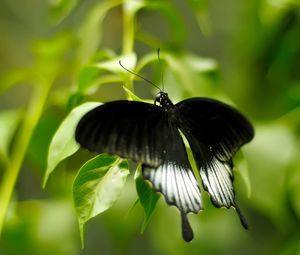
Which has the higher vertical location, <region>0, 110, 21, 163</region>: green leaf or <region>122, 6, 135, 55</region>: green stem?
<region>122, 6, 135, 55</region>: green stem

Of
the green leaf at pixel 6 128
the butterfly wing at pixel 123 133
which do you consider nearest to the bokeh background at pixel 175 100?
the green leaf at pixel 6 128

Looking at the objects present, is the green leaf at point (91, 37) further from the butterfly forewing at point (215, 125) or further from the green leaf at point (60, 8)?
the butterfly forewing at point (215, 125)

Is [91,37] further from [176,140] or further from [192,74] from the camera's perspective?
[176,140]

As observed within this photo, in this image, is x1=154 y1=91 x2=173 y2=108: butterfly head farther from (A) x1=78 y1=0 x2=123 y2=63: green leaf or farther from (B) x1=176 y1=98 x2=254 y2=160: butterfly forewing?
(A) x1=78 y1=0 x2=123 y2=63: green leaf

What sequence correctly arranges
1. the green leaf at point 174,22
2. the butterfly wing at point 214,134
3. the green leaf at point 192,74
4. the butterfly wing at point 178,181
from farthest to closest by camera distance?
the green leaf at point 174,22 → the green leaf at point 192,74 → the butterfly wing at point 214,134 → the butterfly wing at point 178,181

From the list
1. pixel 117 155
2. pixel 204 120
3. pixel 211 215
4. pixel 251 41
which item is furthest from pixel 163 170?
pixel 251 41

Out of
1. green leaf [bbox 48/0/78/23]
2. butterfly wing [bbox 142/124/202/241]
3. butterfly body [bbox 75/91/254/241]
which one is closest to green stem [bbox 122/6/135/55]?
green leaf [bbox 48/0/78/23]
